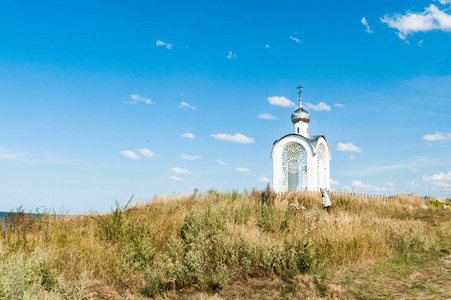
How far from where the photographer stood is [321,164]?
22.7m

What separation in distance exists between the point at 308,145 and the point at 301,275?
16155 mm

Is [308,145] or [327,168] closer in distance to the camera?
[308,145]

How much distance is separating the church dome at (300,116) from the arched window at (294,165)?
7.10 feet

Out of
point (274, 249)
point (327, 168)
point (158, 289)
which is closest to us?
point (158, 289)

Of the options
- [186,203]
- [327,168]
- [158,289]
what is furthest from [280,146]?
[158,289]

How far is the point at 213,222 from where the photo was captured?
8188 millimetres

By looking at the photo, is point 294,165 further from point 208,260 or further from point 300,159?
point 208,260

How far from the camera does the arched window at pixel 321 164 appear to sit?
21.8m

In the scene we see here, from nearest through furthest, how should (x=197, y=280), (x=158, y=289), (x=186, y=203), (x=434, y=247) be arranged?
(x=158, y=289)
(x=197, y=280)
(x=434, y=247)
(x=186, y=203)

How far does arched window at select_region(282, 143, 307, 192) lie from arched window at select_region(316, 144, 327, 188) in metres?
1.20

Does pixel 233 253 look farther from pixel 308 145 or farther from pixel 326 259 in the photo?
pixel 308 145

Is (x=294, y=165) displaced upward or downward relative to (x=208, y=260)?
upward

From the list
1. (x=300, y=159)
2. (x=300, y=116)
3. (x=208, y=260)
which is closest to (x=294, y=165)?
(x=300, y=159)

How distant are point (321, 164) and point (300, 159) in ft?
7.72
